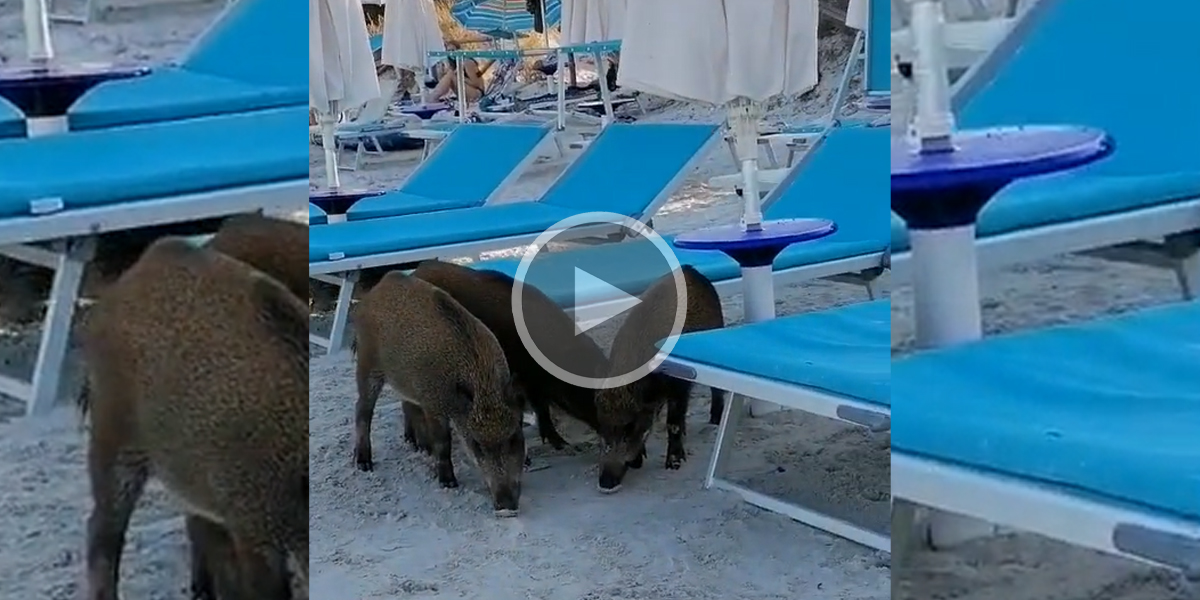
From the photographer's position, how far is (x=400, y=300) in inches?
84.7

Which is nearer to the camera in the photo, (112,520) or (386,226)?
(112,520)

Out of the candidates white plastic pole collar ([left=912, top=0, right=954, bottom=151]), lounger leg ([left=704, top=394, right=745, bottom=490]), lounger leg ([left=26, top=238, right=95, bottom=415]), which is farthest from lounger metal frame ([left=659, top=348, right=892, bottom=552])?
lounger leg ([left=26, top=238, right=95, bottom=415])

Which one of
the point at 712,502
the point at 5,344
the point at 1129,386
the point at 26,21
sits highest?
the point at 26,21

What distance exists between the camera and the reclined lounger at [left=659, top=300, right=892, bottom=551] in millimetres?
2082

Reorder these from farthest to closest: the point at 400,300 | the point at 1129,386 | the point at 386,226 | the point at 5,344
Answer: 1. the point at 386,226
2. the point at 400,300
3. the point at 1129,386
4. the point at 5,344

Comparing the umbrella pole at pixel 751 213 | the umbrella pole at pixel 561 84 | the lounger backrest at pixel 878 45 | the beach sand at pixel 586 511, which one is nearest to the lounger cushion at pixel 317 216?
the beach sand at pixel 586 511

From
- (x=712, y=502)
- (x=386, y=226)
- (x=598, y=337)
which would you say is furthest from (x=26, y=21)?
(x=712, y=502)

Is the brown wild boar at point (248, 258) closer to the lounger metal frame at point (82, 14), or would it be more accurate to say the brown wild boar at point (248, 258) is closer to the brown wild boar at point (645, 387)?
the lounger metal frame at point (82, 14)

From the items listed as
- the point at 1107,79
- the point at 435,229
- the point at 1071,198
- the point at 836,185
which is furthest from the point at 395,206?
the point at 1071,198

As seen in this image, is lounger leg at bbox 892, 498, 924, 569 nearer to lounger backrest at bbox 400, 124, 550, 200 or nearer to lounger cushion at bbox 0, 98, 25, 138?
lounger cushion at bbox 0, 98, 25, 138

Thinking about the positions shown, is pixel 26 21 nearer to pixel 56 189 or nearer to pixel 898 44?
pixel 56 189

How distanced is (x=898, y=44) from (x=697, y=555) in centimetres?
154

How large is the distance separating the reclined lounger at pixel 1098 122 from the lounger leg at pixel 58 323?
0.65 metres

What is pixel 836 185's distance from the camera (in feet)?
10.6
